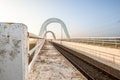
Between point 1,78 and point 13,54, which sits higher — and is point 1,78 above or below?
below

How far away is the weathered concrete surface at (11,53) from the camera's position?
5.02 ft

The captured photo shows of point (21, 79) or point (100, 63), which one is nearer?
point (21, 79)

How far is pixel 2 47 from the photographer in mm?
1547

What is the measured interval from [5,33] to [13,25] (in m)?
Answer: 0.10

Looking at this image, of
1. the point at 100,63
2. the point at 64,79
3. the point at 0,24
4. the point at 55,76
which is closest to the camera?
the point at 0,24

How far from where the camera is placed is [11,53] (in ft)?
5.07

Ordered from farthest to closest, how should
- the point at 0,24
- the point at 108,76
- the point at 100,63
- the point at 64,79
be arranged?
the point at 100,63 < the point at 108,76 < the point at 64,79 < the point at 0,24

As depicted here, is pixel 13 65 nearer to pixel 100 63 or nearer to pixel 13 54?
pixel 13 54

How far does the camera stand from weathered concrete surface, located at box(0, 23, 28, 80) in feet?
5.02

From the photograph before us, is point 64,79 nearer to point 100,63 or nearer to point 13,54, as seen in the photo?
point 13,54

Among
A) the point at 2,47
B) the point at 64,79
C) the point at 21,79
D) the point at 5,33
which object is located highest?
the point at 5,33

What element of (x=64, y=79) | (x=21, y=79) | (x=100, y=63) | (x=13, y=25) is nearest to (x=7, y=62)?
(x=21, y=79)

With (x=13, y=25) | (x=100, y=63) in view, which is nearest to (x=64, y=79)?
(x=13, y=25)

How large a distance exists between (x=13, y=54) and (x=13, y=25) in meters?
0.25
